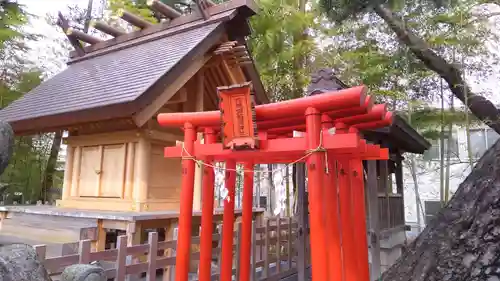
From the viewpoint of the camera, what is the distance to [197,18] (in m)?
7.23

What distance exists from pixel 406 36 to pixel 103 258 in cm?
741

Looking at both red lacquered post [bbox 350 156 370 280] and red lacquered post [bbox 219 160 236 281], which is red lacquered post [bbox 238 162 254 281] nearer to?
red lacquered post [bbox 219 160 236 281]

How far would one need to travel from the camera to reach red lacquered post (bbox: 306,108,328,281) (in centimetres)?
273

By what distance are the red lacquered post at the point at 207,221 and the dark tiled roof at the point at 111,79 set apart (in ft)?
5.77

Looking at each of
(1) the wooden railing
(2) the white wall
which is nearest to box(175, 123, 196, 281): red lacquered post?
(1) the wooden railing

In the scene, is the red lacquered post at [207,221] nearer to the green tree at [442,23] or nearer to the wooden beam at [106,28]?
the green tree at [442,23]

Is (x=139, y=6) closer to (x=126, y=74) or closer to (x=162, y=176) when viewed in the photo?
(x=126, y=74)

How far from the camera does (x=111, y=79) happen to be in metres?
6.26

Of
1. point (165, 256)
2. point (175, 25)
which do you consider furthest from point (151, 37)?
point (165, 256)

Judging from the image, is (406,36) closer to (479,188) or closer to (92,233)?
(479,188)

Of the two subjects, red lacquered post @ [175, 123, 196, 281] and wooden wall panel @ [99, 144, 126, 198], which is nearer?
red lacquered post @ [175, 123, 196, 281]

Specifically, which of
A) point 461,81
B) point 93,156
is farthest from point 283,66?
point 93,156

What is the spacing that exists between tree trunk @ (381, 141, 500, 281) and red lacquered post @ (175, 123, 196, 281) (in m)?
2.17

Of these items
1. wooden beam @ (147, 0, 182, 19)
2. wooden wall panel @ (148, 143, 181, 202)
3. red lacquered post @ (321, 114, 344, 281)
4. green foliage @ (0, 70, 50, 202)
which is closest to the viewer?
red lacquered post @ (321, 114, 344, 281)
